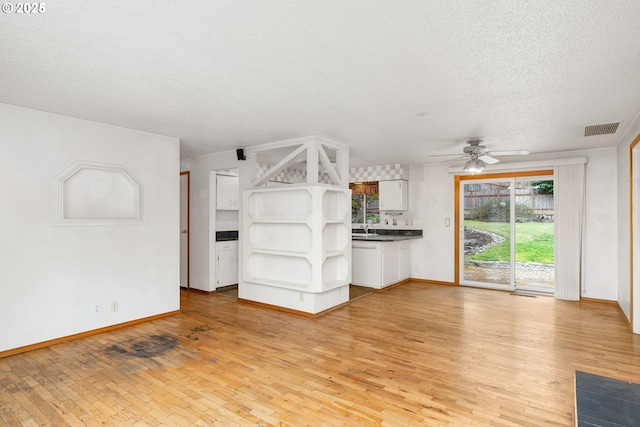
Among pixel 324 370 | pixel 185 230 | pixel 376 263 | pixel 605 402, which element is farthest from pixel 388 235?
pixel 605 402

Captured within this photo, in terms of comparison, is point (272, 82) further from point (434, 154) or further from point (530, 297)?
point (530, 297)

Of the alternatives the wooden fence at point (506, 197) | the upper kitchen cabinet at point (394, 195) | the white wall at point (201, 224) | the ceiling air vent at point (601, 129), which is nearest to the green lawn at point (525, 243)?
the wooden fence at point (506, 197)

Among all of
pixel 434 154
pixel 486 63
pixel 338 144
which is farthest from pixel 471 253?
pixel 486 63

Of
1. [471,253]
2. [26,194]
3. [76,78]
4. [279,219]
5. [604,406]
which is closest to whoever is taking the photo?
[604,406]

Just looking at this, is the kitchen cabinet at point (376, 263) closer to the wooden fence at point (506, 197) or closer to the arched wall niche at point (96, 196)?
the wooden fence at point (506, 197)

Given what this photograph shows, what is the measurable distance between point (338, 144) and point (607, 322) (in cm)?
413

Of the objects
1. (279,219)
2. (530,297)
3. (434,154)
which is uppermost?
(434,154)

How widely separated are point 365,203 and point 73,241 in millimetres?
5511

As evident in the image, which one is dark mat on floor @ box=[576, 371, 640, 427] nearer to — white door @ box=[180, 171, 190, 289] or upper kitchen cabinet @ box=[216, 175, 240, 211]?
upper kitchen cabinet @ box=[216, 175, 240, 211]

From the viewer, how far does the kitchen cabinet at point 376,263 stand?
5992 millimetres

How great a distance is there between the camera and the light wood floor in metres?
2.25

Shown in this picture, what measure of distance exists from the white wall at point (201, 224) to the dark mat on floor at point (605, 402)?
5086 millimetres

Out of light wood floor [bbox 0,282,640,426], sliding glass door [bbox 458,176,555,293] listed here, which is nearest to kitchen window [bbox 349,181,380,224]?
sliding glass door [bbox 458,176,555,293]

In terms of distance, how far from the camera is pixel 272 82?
8.70ft
